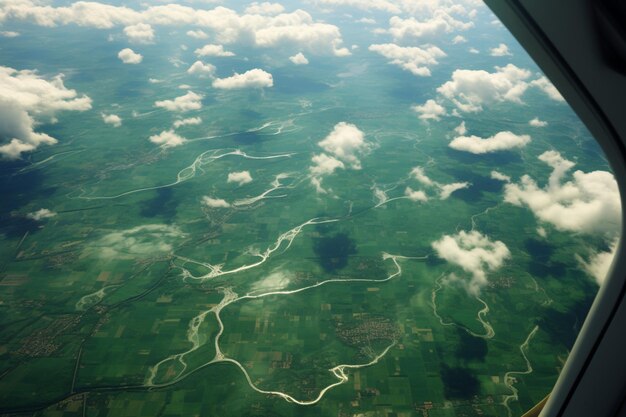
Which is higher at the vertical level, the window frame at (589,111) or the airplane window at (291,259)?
the window frame at (589,111)

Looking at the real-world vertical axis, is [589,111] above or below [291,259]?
above

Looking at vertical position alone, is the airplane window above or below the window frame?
below

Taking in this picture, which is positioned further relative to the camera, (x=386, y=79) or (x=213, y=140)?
(x=386, y=79)

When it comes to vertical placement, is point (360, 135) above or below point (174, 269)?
above

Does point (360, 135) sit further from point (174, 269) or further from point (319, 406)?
point (319, 406)

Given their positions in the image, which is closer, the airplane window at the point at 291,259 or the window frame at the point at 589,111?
the window frame at the point at 589,111

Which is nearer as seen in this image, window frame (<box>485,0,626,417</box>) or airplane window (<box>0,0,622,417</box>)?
window frame (<box>485,0,626,417</box>)

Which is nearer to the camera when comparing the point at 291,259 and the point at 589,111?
the point at 589,111

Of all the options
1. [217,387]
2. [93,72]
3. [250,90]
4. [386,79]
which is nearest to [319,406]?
[217,387]
